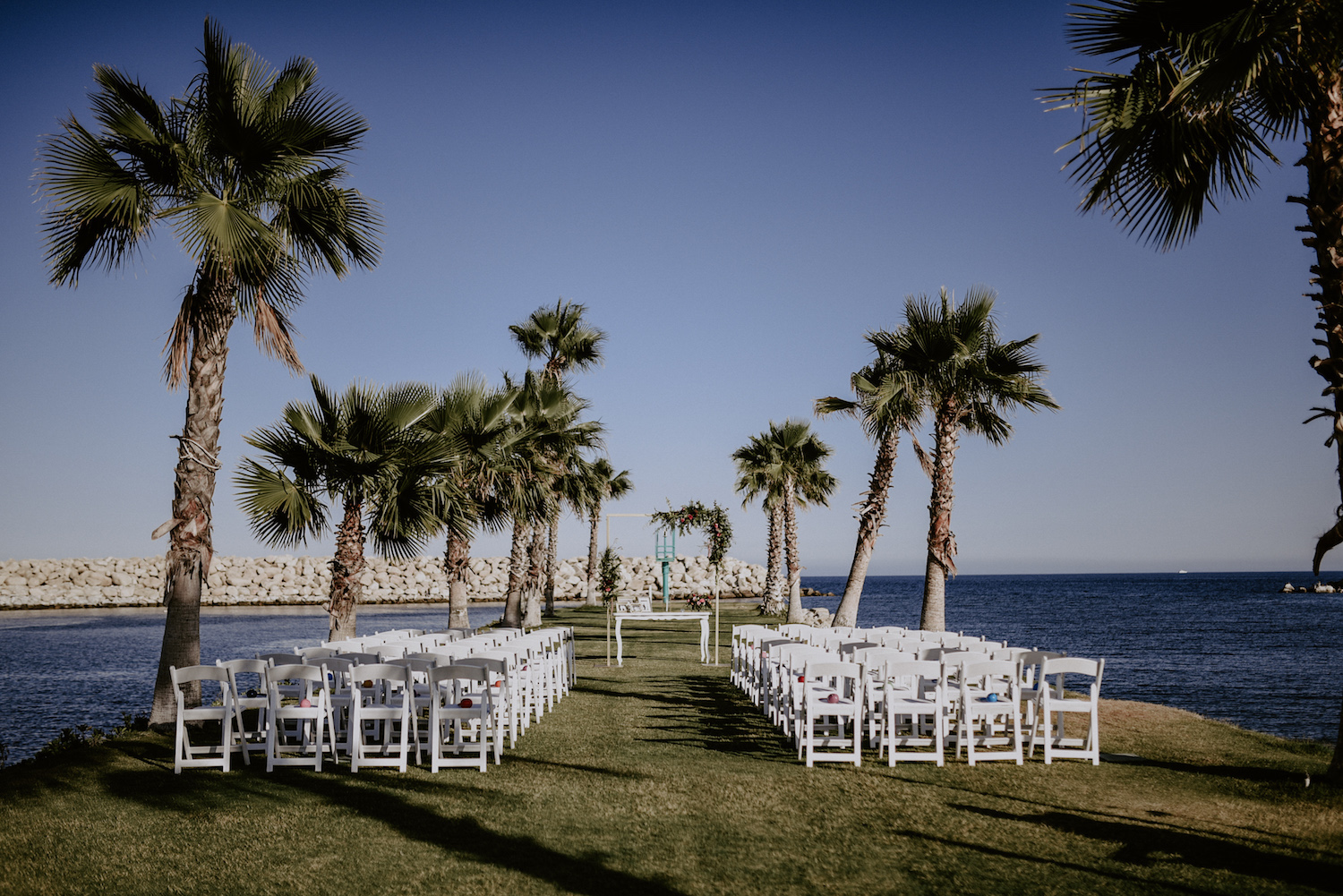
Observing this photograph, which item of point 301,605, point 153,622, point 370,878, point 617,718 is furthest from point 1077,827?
point 301,605

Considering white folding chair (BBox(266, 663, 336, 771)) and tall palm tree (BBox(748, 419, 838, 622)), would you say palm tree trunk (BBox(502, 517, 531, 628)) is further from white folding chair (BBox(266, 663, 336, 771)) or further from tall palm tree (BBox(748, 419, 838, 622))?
white folding chair (BBox(266, 663, 336, 771))

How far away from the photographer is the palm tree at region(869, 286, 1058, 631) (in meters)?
17.1

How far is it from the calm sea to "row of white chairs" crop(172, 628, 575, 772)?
4.05 meters

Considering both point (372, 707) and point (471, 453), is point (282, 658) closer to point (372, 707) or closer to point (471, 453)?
point (372, 707)

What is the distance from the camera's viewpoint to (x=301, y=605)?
176 ft

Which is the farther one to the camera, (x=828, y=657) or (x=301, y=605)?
(x=301, y=605)

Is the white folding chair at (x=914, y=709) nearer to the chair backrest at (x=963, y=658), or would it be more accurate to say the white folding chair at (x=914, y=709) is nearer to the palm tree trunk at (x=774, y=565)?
the chair backrest at (x=963, y=658)

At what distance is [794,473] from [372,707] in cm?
2563

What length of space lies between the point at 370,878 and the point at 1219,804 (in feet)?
20.6

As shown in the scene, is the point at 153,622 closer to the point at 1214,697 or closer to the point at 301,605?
the point at 301,605

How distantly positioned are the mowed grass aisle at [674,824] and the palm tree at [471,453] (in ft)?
31.7

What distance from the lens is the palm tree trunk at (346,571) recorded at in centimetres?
1488

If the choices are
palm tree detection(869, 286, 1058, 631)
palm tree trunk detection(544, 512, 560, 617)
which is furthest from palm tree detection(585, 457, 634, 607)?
palm tree detection(869, 286, 1058, 631)

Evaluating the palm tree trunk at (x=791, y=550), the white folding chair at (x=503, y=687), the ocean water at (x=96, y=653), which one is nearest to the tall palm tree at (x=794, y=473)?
the palm tree trunk at (x=791, y=550)
